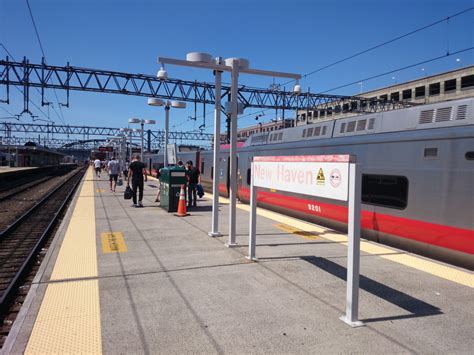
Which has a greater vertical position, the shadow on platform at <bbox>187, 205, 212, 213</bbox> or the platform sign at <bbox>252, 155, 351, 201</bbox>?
the platform sign at <bbox>252, 155, 351, 201</bbox>

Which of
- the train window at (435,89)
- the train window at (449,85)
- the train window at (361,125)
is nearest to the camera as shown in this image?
the train window at (361,125)

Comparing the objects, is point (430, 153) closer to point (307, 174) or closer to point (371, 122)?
point (371, 122)

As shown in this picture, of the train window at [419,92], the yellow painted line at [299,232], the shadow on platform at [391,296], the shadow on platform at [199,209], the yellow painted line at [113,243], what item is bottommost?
the yellow painted line at [113,243]

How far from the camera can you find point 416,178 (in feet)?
22.8

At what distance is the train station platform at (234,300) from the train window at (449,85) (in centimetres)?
4782

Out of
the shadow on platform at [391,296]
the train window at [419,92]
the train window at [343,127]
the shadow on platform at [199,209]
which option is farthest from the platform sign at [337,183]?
the train window at [419,92]

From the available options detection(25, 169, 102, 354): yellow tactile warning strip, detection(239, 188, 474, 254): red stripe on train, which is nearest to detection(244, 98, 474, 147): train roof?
detection(239, 188, 474, 254): red stripe on train

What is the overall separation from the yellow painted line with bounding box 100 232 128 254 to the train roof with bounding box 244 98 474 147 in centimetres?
548

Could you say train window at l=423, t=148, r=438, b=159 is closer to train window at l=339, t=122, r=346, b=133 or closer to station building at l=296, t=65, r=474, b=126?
train window at l=339, t=122, r=346, b=133

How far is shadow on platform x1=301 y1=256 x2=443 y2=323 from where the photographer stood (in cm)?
434

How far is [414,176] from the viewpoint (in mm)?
6988

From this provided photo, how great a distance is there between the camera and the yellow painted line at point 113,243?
725 centimetres

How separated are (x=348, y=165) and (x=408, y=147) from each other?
11.8 feet

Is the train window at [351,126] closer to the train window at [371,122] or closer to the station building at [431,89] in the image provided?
the train window at [371,122]
